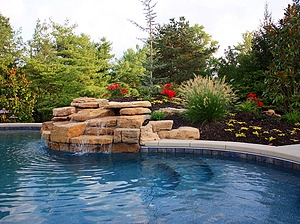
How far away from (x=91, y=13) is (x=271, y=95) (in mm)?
7574

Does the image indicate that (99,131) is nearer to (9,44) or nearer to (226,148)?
(226,148)

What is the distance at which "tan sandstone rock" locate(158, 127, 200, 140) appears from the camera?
5403 millimetres

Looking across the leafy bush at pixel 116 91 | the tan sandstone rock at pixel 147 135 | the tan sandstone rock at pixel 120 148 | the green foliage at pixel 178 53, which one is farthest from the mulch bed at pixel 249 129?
the green foliage at pixel 178 53

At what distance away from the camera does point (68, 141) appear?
526 centimetres

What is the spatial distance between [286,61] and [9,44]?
14.3m

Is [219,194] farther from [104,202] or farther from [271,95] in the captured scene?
[271,95]

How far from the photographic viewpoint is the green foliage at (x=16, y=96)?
10239mm

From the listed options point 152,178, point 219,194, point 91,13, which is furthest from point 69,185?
point 91,13

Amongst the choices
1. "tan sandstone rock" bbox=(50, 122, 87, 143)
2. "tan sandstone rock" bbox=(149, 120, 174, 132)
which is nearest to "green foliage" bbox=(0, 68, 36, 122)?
"tan sandstone rock" bbox=(50, 122, 87, 143)

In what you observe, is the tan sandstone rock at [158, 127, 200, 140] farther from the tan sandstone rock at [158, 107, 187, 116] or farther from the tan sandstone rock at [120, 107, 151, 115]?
the tan sandstone rock at [158, 107, 187, 116]

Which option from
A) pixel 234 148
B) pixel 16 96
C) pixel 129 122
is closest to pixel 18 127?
pixel 16 96

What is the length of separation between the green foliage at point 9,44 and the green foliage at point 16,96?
276 cm

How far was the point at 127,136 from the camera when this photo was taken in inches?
200

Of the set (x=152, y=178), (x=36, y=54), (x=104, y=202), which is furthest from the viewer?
(x=36, y=54)
